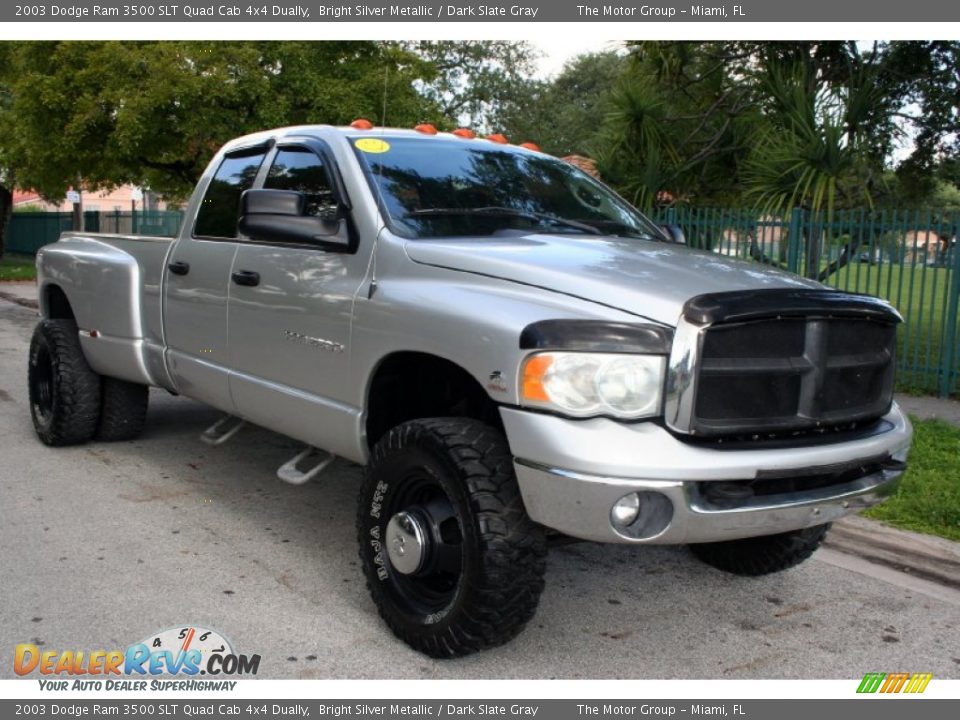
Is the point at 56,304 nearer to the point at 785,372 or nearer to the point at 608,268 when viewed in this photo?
the point at 608,268

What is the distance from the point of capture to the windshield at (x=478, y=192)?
13.7 ft

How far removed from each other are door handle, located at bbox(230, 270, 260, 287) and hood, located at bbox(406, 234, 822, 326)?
1064mm

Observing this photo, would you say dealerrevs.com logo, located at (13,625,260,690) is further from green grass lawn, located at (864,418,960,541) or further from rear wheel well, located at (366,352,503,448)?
green grass lawn, located at (864,418,960,541)

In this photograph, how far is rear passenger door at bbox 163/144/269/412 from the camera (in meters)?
4.94

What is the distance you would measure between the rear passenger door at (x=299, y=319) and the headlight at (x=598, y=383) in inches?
45.7

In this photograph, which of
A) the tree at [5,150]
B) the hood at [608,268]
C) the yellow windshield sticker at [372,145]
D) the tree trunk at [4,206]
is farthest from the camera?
the tree trunk at [4,206]

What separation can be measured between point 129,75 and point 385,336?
13.1 m

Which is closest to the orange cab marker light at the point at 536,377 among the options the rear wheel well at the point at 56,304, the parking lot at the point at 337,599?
the parking lot at the point at 337,599

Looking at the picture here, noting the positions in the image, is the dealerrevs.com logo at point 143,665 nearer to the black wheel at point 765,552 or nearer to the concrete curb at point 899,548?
the black wheel at point 765,552

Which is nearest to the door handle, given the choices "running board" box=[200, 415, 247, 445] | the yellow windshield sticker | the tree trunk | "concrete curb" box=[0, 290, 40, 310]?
the yellow windshield sticker

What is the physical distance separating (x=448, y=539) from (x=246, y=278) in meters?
1.83

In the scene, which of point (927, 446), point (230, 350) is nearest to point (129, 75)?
point (230, 350)

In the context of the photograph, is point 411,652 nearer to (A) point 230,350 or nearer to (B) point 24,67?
(A) point 230,350

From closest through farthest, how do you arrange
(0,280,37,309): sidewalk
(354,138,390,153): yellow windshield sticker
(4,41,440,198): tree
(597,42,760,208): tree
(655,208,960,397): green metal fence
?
1. (354,138,390,153): yellow windshield sticker
2. (655,208,960,397): green metal fence
3. (597,42,760,208): tree
4. (4,41,440,198): tree
5. (0,280,37,309): sidewalk
